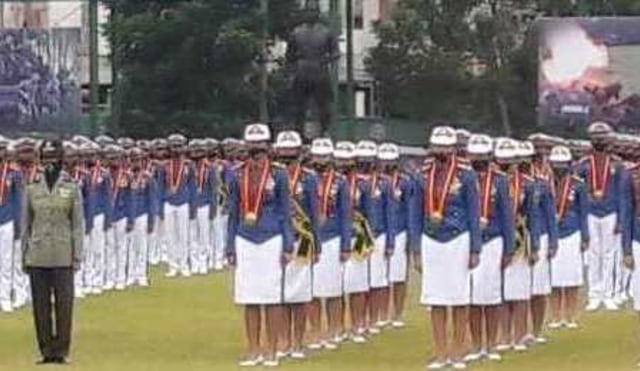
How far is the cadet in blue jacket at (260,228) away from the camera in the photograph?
20.2 metres

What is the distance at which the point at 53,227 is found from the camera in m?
20.8

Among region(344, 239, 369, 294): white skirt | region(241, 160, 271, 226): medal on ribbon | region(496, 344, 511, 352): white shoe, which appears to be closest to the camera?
region(241, 160, 271, 226): medal on ribbon

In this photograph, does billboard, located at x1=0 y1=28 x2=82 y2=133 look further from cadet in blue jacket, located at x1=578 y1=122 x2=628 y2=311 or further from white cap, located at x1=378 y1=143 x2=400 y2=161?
white cap, located at x1=378 y1=143 x2=400 y2=161

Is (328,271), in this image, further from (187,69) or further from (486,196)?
(187,69)

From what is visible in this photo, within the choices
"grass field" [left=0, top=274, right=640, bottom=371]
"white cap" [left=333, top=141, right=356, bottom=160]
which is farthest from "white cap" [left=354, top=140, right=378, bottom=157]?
"grass field" [left=0, top=274, right=640, bottom=371]

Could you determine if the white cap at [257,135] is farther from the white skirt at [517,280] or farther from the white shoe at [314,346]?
the white shoe at [314,346]

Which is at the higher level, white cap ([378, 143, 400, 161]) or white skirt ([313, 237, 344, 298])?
white cap ([378, 143, 400, 161])

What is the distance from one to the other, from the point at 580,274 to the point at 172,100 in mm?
21515

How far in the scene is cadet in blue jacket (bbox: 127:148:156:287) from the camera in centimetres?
3200

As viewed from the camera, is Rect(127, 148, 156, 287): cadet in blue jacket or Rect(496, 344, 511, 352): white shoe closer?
Rect(496, 344, 511, 352): white shoe

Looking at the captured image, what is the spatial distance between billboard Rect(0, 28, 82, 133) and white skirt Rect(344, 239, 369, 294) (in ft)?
65.4

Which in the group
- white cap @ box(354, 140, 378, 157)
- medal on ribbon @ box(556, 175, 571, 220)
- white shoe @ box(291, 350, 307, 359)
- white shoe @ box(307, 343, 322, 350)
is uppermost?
white cap @ box(354, 140, 378, 157)

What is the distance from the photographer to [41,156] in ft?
71.7

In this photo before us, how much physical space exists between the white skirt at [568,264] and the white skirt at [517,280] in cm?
283
